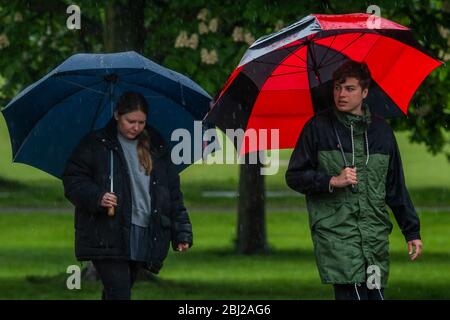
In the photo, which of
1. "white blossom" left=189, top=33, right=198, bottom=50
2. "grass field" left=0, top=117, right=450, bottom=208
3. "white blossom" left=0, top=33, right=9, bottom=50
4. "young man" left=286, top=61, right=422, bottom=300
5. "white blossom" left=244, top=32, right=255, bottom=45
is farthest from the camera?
"grass field" left=0, top=117, right=450, bottom=208

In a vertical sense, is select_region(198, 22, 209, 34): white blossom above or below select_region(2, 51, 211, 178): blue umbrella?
above

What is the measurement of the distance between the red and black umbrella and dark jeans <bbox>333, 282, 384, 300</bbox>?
→ 4.42ft

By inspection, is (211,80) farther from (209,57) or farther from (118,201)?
(118,201)

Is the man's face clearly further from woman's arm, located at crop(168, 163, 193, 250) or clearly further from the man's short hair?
woman's arm, located at crop(168, 163, 193, 250)

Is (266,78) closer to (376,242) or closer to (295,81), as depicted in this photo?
(295,81)

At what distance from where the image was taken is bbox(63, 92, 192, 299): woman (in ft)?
31.0

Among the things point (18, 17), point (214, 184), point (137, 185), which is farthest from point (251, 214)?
point (214, 184)

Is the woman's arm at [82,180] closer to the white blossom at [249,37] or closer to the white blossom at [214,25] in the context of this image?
the white blossom at [249,37]

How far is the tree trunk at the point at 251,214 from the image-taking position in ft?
82.1

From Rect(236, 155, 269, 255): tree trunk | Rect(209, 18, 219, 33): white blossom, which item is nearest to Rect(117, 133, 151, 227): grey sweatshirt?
Rect(209, 18, 219, 33): white blossom

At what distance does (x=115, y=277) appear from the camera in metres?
9.52

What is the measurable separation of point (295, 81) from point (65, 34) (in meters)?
10.4
